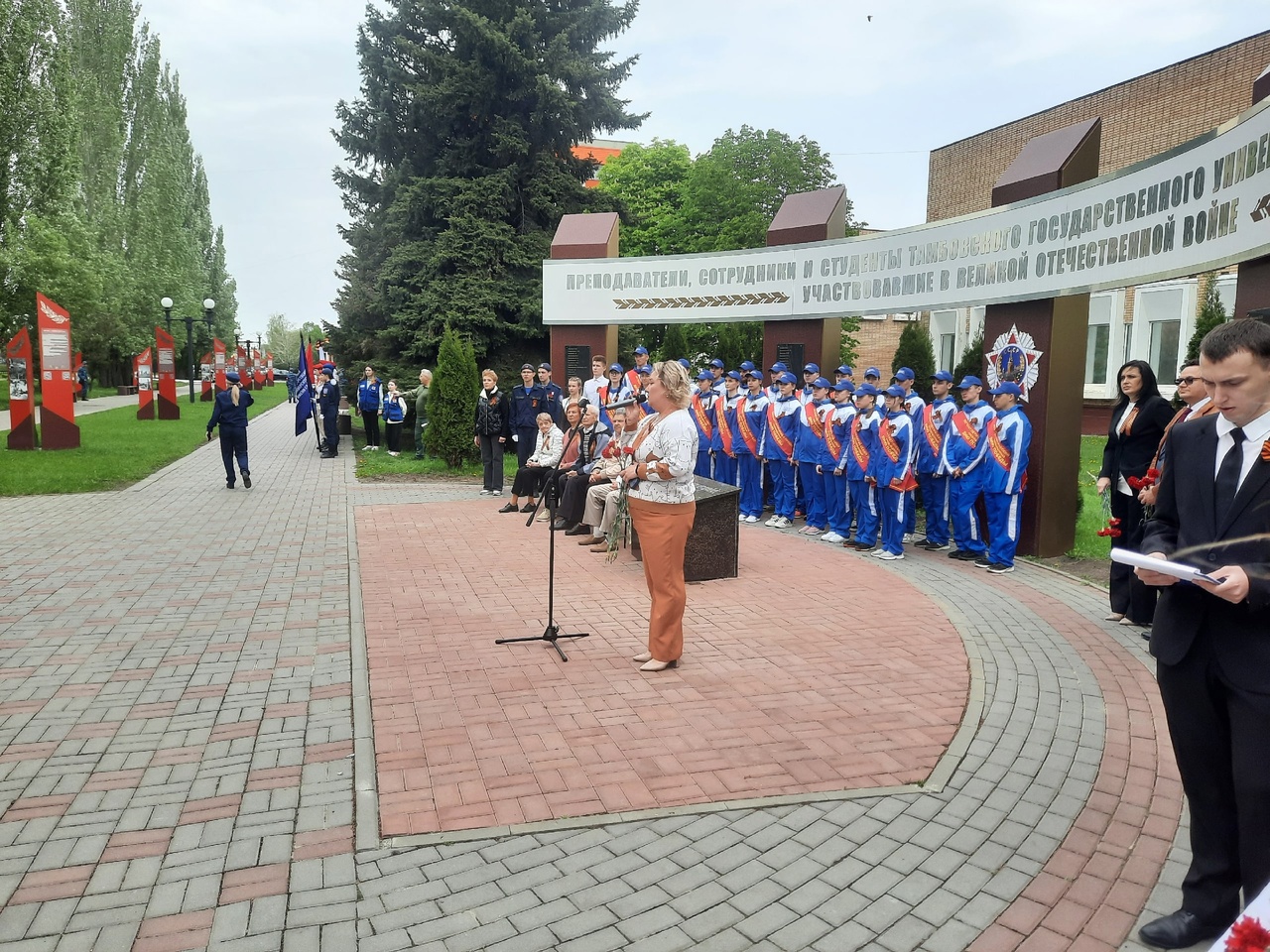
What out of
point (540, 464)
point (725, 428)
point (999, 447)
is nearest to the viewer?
point (999, 447)

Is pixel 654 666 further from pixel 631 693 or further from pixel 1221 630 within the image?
pixel 1221 630

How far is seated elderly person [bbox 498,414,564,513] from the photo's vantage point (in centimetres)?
1230

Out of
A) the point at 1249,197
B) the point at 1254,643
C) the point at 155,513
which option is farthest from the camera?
the point at 155,513

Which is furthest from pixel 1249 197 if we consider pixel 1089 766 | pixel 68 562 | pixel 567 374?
pixel 567 374

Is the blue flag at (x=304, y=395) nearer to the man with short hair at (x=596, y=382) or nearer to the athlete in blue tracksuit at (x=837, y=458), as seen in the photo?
the man with short hair at (x=596, y=382)

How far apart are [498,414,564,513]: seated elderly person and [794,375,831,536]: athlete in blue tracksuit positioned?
10.9ft

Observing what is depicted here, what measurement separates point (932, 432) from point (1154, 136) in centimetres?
2524

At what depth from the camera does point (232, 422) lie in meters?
14.7

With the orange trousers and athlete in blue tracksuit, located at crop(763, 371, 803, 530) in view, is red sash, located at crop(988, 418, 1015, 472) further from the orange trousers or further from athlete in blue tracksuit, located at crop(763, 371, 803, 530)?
the orange trousers

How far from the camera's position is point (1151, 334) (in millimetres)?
27938

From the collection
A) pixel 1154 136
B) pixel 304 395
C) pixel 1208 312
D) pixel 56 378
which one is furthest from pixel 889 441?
pixel 1154 136

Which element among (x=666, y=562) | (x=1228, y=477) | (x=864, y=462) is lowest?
(x=666, y=562)

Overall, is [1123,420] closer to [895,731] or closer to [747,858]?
[895,731]

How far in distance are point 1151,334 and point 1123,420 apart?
24145 millimetres
